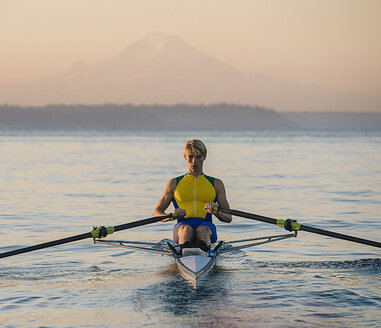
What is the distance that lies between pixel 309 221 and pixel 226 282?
25.3 ft

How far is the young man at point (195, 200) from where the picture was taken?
10.7 meters

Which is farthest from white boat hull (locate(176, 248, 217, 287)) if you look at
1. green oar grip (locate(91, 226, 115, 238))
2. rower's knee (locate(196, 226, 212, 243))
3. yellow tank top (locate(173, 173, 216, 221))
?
green oar grip (locate(91, 226, 115, 238))

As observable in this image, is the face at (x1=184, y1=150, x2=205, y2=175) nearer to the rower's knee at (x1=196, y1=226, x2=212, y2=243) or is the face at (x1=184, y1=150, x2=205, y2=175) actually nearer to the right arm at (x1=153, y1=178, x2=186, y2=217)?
the right arm at (x1=153, y1=178, x2=186, y2=217)

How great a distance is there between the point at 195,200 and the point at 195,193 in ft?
0.43

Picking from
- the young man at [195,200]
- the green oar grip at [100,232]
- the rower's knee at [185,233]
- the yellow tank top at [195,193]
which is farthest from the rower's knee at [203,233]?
the green oar grip at [100,232]

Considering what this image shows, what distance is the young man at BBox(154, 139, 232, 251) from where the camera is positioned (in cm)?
1068

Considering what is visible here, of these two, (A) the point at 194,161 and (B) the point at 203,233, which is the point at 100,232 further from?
(A) the point at 194,161

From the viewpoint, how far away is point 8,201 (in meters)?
21.8

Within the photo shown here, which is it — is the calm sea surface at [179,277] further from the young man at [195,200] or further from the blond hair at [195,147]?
the blond hair at [195,147]

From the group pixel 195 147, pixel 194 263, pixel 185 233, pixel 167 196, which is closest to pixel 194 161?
pixel 195 147

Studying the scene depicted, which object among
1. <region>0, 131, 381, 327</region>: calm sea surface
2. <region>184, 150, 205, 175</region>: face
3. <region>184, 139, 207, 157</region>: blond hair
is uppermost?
<region>184, 139, 207, 157</region>: blond hair

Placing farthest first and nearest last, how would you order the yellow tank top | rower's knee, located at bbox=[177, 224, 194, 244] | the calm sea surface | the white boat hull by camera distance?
the yellow tank top
rower's knee, located at bbox=[177, 224, 194, 244]
the white boat hull
the calm sea surface

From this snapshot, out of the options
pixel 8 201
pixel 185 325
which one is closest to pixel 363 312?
pixel 185 325

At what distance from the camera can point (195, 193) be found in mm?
10898
